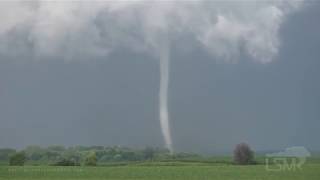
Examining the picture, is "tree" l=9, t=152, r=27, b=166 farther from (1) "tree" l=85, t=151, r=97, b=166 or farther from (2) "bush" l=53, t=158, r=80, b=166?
(1) "tree" l=85, t=151, r=97, b=166

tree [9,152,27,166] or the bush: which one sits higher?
tree [9,152,27,166]

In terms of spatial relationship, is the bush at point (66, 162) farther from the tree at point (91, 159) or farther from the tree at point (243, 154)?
the tree at point (243, 154)

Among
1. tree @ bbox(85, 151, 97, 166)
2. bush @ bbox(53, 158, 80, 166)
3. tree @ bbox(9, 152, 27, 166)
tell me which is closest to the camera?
bush @ bbox(53, 158, 80, 166)

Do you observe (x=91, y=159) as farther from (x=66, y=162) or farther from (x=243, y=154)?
(x=243, y=154)

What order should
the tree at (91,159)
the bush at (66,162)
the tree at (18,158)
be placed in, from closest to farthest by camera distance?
1. the bush at (66,162)
2. the tree at (91,159)
3. the tree at (18,158)

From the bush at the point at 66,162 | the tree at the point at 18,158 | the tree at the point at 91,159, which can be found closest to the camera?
the bush at the point at 66,162

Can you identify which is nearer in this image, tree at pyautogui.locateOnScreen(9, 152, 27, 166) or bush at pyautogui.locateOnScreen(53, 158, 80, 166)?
bush at pyautogui.locateOnScreen(53, 158, 80, 166)

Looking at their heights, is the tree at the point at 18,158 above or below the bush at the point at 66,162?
above

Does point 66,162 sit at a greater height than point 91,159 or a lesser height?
lesser

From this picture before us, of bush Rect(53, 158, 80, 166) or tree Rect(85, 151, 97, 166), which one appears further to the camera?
tree Rect(85, 151, 97, 166)

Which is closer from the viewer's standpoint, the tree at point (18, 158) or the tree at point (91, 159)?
the tree at point (91, 159)

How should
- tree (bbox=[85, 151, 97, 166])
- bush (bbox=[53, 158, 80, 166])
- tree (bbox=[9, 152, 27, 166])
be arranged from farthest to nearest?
tree (bbox=[9, 152, 27, 166]) → tree (bbox=[85, 151, 97, 166]) → bush (bbox=[53, 158, 80, 166])

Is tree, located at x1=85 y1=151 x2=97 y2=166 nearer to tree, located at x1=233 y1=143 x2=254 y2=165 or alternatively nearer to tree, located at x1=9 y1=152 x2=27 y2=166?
tree, located at x1=9 y1=152 x2=27 y2=166

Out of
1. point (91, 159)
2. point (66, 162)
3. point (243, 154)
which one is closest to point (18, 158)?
point (66, 162)
